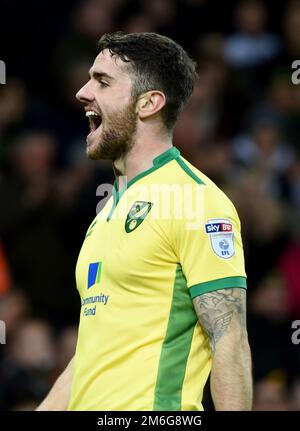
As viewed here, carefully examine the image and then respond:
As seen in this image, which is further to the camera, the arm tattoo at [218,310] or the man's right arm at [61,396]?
the man's right arm at [61,396]

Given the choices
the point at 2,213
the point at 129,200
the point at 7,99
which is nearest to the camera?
the point at 129,200

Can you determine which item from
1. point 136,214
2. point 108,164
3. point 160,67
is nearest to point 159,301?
point 136,214

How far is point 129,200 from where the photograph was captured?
4.24m

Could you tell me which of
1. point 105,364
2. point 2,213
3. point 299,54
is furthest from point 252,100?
point 105,364

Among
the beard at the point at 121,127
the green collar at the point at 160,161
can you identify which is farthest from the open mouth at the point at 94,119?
the green collar at the point at 160,161

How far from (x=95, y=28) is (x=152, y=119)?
589 cm

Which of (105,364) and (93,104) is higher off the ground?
(93,104)

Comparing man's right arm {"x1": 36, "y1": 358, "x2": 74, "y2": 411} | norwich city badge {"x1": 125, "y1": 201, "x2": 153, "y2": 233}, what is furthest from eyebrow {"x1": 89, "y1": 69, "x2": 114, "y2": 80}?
man's right arm {"x1": 36, "y1": 358, "x2": 74, "y2": 411}

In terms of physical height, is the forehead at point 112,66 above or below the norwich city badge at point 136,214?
above

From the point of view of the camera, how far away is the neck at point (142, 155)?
431 cm

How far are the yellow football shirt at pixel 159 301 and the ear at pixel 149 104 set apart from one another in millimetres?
387

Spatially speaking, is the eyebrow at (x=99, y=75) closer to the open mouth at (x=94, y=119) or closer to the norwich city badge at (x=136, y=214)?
the open mouth at (x=94, y=119)

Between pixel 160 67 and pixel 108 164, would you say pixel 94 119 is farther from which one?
pixel 108 164
